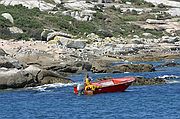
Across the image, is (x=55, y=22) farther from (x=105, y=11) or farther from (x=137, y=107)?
(x=137, y=107)

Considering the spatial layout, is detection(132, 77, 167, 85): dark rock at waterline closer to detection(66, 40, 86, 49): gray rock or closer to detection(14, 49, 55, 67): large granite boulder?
detection(14, 49, 55, 67): large granite boulder

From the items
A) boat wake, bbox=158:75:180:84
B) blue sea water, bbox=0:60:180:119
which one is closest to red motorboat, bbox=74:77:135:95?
blue sea water, bbox=0:60:180:119

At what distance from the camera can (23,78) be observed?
178 feet

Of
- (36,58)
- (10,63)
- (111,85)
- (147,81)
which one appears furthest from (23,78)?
(36,58)

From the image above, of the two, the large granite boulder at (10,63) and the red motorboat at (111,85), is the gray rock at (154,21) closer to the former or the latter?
the large granite boulder at (10,63)

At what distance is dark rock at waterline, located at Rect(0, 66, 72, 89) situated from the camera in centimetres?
5372

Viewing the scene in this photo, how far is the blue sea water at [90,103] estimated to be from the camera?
4047cm

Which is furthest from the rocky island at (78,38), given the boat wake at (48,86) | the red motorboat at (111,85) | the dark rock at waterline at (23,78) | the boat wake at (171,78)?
the red motorboat at (111,85)

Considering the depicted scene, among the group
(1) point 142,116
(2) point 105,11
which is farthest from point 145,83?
(2) point 105,11

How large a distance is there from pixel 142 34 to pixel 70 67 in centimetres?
5389

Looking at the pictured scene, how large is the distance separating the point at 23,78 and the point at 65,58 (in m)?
20.1

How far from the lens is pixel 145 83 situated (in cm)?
5706

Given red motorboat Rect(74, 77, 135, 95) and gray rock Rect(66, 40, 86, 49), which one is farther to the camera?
gray rock Rect(66, 40, 86, 49)

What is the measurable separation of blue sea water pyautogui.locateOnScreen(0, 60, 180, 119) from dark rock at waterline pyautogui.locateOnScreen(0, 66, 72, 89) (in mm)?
730
